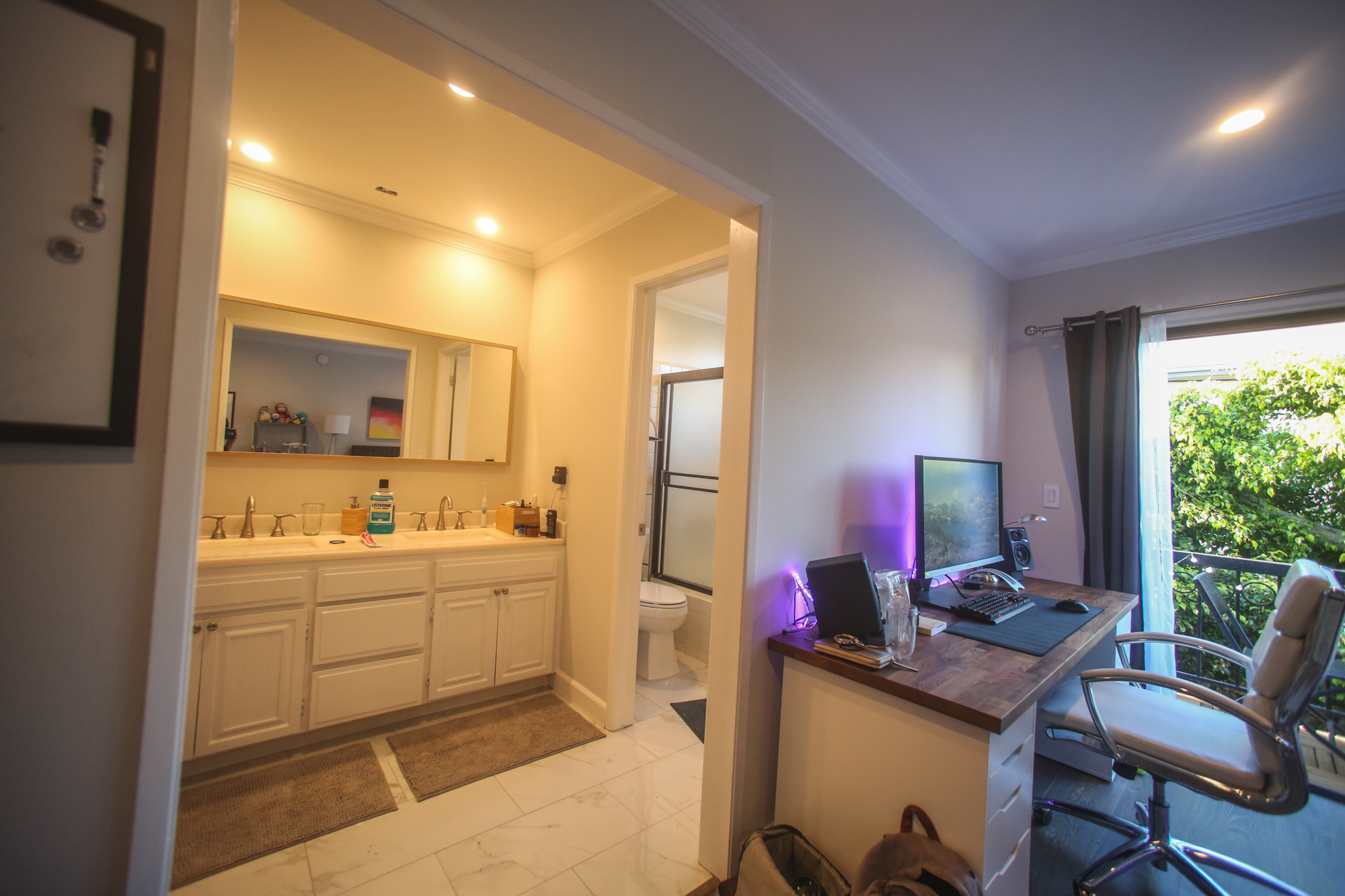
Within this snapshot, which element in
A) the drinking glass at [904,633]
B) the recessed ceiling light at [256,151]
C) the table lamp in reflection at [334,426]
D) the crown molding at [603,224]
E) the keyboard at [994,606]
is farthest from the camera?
the table lamp in reflection at [334,426]

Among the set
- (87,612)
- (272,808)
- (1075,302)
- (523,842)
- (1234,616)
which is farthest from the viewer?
(1075,302)

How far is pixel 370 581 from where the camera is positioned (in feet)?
7.52

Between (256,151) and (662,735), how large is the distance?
315 centimetres

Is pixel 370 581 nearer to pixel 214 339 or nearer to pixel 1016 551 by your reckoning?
pixel 214 339

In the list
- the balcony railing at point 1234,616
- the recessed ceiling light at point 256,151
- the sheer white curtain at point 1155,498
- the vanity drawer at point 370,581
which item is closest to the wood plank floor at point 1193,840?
the balcony railing at point 1234,616

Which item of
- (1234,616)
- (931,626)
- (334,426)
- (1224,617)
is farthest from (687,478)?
(1234,616)

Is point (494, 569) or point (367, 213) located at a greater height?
point (367, 213)

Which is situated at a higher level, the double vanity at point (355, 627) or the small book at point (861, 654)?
the small book at point (861, 654)

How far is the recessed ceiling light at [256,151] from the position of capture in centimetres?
218

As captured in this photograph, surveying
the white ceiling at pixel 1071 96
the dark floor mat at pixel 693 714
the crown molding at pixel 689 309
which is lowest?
the dark floor mat at pixel 693 714

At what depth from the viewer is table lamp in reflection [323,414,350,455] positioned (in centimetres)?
266

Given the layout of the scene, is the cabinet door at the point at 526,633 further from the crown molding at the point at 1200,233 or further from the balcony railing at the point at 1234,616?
the crown molding at the point at 1200,233

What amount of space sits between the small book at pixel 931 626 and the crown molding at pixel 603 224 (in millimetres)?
1972

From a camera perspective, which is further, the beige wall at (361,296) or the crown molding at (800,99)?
the beige wall at (361,296)
